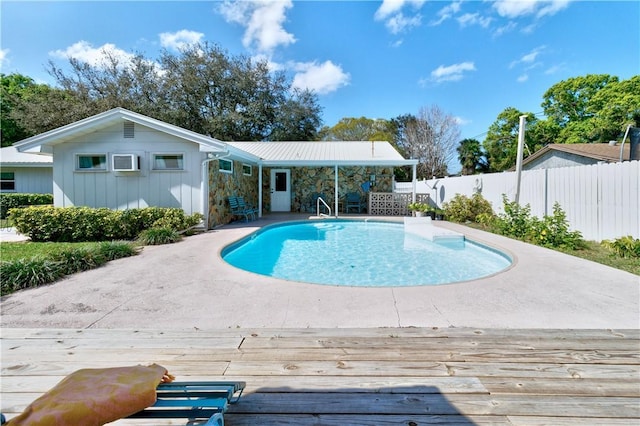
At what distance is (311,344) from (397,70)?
76.9 ft

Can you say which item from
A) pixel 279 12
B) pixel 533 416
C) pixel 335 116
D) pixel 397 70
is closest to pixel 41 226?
pixel 533 416

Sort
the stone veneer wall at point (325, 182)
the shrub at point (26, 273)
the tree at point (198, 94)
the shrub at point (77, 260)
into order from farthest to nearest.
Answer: the tree at point (198, 94)
the stone veneer wall at point (325, 182)
the shrub at point (77, 260)
the shrub at point (26, 273)

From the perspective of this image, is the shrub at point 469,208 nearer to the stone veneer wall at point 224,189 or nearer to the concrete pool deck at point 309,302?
the concrete pool deck at point 309,302

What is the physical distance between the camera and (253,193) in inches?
586

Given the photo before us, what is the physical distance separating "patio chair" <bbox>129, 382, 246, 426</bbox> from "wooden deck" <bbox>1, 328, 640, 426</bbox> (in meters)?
0.19

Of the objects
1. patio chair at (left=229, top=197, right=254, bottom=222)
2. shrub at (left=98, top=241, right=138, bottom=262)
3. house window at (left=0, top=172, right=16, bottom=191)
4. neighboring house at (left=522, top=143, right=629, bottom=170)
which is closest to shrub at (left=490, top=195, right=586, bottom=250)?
patio chair at (left=229, top=197, right=254, bottom=222)

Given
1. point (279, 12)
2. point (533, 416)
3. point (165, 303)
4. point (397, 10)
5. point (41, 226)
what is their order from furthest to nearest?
point (279, 12) < point (397, 10) < point (41, 226) < point (165, 303) < point (533, 416)

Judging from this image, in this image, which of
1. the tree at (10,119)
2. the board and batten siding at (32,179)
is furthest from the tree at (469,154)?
the tree at (10,119)

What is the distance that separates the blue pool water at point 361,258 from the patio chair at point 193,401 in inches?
153

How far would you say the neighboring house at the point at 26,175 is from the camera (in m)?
14.4

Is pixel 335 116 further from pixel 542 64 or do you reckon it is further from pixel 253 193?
pixel 253 193

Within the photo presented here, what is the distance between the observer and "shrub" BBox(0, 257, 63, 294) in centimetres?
436

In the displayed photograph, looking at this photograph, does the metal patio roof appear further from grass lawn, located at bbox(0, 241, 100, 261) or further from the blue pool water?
grass lawn, located at bbox(0, 241, 100, 261)

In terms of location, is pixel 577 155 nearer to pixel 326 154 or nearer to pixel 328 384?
pixel 326 154
